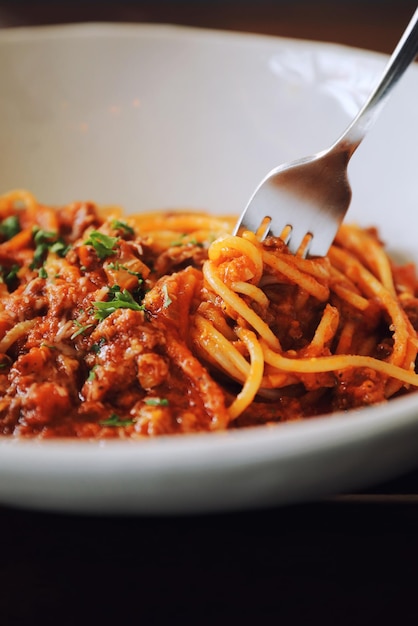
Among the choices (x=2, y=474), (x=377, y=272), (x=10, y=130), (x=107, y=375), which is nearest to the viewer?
(x=2, y=474)

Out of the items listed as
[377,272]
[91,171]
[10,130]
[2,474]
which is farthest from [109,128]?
[2,474]

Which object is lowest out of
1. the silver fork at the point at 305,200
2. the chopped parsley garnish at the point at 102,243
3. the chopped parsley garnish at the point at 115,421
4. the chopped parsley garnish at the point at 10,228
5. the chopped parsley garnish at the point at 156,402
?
the chopped parsley garnish at the point at 10,228

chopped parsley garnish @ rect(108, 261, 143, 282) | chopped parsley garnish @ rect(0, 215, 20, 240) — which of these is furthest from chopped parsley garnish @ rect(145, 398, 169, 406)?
chopped parsley garnish @ rect(0, 215, 20, 240)

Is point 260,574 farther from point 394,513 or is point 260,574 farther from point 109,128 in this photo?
point 109,128

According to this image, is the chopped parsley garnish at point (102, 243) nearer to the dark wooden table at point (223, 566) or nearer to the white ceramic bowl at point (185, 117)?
the dark wooden table at point (223, 566)

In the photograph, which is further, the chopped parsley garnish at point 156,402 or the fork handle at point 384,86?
the fork handle at point 384,86

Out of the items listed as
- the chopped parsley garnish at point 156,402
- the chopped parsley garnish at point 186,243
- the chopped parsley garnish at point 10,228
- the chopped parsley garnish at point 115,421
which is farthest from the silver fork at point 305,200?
the chopped parsley garnish at point 10,228
